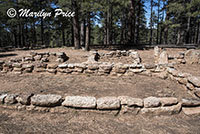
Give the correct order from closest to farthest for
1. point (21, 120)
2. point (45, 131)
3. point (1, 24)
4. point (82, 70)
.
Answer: point (45, 131)
point (21, 120)
point (82, 70)
point (1, 24)

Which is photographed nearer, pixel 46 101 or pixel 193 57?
pixel 46 101

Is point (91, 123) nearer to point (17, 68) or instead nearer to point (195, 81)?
point (195, 81)

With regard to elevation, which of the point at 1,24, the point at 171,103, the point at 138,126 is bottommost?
the point at 138,126

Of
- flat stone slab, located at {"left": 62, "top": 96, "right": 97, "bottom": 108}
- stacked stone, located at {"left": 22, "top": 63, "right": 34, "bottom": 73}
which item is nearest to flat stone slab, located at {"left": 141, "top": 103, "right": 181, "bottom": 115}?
flat stone slab, located at {"left": 62, "top": 96, "right": 97, "bottom": 108}

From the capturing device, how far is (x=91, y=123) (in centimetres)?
227

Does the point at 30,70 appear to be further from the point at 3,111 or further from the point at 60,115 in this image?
the point at 60,115

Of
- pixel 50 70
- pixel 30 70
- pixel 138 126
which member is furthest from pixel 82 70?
pixel 138 126

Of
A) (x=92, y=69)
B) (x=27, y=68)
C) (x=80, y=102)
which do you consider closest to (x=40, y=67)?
(x=27, y=68)

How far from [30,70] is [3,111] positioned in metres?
3.04

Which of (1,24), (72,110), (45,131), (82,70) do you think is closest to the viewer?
(45,131)

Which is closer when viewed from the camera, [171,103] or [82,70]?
[171,103]

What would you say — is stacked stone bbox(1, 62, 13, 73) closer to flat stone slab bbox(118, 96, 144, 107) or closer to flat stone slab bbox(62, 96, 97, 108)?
flat stone slab bbox(62, 96, 97, 108)

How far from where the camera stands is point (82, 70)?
5.18 m

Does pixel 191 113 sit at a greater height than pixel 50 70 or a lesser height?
lesser
